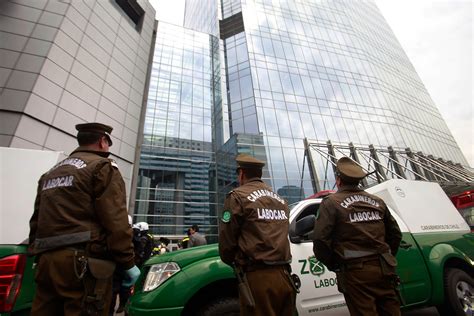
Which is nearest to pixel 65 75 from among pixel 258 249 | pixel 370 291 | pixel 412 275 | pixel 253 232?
pixel 253 232

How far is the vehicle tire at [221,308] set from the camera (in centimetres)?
229

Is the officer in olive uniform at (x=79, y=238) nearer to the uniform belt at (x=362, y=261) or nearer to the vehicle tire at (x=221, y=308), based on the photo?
the vehicle tire at (x=221, y=308)

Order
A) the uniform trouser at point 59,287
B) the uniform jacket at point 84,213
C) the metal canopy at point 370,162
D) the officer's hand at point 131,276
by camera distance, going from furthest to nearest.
Answer: 1. the metal canopy at point 370,162
2. the officer's hand at point 131,276
3. the uniform jacket at point 84,213
4. the uniform trouser at point 59,287

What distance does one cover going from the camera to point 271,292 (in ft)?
5.96

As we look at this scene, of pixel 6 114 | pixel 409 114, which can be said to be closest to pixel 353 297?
pixel 6 114

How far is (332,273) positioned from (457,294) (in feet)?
6.72

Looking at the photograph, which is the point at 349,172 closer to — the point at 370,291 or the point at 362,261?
the point at 362,261

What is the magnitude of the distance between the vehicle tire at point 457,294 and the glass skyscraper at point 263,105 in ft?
51.1

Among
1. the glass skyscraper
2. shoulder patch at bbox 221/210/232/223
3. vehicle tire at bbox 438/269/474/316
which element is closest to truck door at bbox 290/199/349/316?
shoulder patch at bbox 221/210/232/223

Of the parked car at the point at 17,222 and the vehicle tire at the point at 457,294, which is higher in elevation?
the parked car at the point at 17,222

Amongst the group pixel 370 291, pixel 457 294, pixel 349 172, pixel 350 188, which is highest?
pixel 349 172

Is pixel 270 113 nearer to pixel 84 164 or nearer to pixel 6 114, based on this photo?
pixel 6 114

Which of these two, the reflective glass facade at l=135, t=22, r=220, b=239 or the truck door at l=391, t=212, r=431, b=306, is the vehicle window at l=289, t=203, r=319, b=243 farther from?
the reflective glass facade at l=135, t=22, r=220, b=239

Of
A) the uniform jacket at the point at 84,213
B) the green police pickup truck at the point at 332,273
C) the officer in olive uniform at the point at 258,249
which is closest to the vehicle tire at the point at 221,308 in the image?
the green police pickup truck at the point at 332,273
